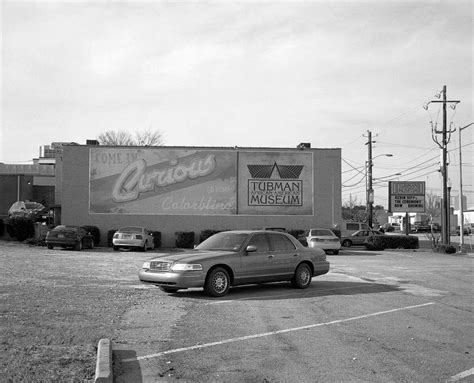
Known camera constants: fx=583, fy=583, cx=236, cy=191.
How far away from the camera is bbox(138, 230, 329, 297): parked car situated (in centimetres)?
1234

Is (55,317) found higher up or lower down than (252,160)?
lower down

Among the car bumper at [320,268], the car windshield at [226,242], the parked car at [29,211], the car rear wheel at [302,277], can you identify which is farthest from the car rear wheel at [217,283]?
the parked car at [29,211]

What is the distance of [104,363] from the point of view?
20.8 ft

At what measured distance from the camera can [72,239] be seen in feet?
101

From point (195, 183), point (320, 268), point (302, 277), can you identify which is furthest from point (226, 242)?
point (195, 183)

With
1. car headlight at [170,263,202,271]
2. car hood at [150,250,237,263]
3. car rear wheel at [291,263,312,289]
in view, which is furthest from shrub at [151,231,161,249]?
car headlight at [170,263,202,271]

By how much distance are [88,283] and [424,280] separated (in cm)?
995

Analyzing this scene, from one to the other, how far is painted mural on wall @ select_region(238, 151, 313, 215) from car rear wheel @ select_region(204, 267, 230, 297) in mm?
27186

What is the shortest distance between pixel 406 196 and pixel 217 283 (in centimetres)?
3625

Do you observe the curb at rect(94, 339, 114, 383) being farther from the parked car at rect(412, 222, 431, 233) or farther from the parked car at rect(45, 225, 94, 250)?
the parked car at rect(412, 222, 431, 233)

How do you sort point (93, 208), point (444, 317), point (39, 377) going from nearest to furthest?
point (39, 377) < point (444, 317) < point (93, 208)

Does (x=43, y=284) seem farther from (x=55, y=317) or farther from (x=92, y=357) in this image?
(x=92, y=357)

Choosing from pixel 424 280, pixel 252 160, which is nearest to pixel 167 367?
pixel 424 280

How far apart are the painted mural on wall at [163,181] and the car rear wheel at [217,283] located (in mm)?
27120
